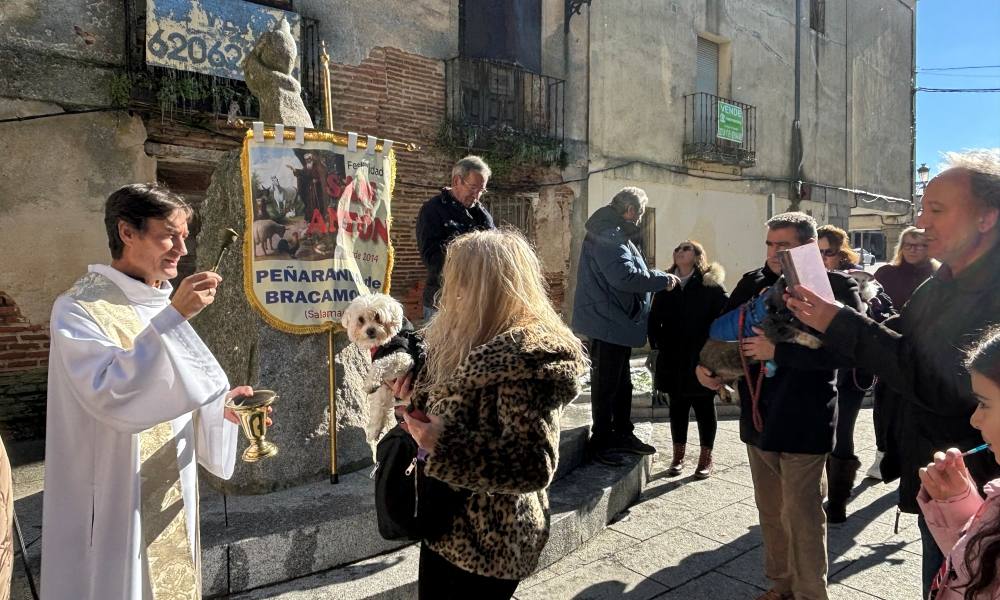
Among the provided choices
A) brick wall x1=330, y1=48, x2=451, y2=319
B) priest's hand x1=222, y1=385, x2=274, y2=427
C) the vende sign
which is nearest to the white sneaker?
priest's hand x1=222, y1=385, x2=274, y2=427

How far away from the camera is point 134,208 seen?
6.68 ft

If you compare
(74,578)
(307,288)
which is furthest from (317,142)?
(74,578)

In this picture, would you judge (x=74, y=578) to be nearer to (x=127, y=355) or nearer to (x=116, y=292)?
(x=127, y=355)

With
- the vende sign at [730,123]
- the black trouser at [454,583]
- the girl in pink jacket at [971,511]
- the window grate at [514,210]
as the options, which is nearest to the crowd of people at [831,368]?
the girl in pink jacket at [971,511]

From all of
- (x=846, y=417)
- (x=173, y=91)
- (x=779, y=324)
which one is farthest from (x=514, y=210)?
(x=779, y=324)

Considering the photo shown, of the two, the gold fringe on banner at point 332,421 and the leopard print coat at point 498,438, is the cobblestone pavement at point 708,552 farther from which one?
the leopard print coat at point 498,438

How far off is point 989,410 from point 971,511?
0.31m

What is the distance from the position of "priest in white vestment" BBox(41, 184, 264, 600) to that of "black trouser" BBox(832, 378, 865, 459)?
3.83 meters

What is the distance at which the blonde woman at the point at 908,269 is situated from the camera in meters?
5.07

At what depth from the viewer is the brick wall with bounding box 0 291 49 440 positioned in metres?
6.52

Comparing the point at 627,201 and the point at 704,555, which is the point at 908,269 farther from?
the point at 704,555

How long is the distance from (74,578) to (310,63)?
765 centimetres

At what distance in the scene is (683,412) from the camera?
506cm

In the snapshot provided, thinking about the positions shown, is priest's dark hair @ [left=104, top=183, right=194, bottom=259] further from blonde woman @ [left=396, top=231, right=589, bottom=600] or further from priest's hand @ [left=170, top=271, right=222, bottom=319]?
blonde woman @ [left=396, top=231, right=589, bottom=600]
